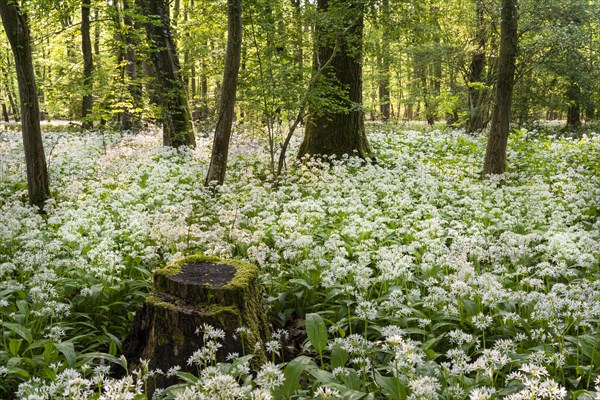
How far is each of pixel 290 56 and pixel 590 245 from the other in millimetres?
6457

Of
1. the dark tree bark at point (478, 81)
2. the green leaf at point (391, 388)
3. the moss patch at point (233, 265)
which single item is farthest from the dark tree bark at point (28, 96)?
the dark tree bark at point (478, 81)

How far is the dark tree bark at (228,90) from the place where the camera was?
26.8 ft

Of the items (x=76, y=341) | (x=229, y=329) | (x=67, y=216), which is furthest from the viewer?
(x=67, y=216)

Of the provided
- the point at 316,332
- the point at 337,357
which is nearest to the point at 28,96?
the point at 316,332

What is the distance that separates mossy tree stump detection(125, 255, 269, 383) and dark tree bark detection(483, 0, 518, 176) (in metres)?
7.08

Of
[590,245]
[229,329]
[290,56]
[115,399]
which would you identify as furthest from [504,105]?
[115,399]

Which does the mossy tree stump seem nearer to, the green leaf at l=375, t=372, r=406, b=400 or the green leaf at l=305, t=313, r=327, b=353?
the green leaf at l=305, t=313, r=327, b=353

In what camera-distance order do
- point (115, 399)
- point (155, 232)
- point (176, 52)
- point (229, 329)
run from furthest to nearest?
point (176, 52) < point (155, 232) < point (229, 329) < point (115, 399)

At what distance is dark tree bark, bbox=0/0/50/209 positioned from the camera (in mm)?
7566

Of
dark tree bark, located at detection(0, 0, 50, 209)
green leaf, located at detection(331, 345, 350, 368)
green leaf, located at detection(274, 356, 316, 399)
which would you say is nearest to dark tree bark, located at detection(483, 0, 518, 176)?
green leaf, located at detection(331, 345, 350, 368)

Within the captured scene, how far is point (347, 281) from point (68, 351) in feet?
8.83

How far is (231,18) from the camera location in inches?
322

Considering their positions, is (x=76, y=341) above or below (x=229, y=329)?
below

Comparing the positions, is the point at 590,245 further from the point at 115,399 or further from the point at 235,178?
the point at 235,178
